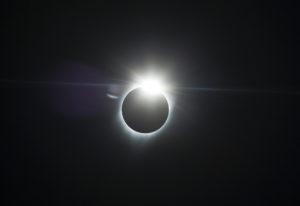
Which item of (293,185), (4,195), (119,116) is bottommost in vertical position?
(4,195)

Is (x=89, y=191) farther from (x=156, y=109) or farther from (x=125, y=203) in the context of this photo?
(x=156, y=109)

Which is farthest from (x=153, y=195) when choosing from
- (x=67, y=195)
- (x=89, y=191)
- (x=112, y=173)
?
(x=67, y=195)

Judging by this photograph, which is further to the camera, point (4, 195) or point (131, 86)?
point (131, 86)

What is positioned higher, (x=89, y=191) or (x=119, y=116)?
(x=119, y=116)

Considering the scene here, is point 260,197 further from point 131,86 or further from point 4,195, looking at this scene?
point 4,195

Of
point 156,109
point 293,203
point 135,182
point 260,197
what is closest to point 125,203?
point 135,182

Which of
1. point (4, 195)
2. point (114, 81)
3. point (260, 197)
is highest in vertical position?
point (114, 81)
